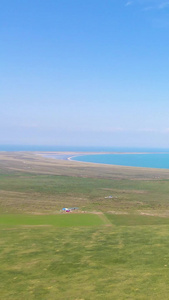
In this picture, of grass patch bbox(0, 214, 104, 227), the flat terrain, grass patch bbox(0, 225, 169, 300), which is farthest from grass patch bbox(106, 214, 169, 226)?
grass patch bbox(0, 225, 169, 300)

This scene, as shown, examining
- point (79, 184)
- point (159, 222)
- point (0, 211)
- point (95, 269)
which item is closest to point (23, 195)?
point (0, 211)

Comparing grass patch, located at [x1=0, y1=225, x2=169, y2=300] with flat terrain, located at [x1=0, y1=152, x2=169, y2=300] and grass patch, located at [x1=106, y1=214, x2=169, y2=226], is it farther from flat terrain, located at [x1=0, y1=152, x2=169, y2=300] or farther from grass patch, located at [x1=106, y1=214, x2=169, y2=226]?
grass patch, located at [x1=106, y1=214, x2=169, y2=226]

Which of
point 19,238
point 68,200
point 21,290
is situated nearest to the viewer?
point 21,290

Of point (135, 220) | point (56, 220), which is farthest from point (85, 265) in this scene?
point (135, 220)

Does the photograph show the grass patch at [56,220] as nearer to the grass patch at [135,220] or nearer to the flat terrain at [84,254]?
the flat terrain at [84,254]

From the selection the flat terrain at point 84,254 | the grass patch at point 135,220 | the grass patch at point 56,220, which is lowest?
the grass patch at point 56,220

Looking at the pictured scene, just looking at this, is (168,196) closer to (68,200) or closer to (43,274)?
(68,200)

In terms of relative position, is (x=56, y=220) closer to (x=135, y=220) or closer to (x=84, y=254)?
(x=135, y=220)

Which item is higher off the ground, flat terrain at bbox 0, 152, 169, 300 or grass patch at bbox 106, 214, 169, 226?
flat terrain at bbox 0, 152, 169, 300

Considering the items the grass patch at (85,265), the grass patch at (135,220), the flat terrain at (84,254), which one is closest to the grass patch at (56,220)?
the flat terrain at (84,254)

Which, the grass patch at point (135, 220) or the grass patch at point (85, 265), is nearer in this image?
the grass patch at point (85, 265)

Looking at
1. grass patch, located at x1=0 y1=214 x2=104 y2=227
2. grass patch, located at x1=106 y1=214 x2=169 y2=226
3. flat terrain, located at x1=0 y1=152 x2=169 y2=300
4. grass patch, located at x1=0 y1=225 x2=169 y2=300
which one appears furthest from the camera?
grass patch, located at x1=106 y1=214 x2=169 y2=226
